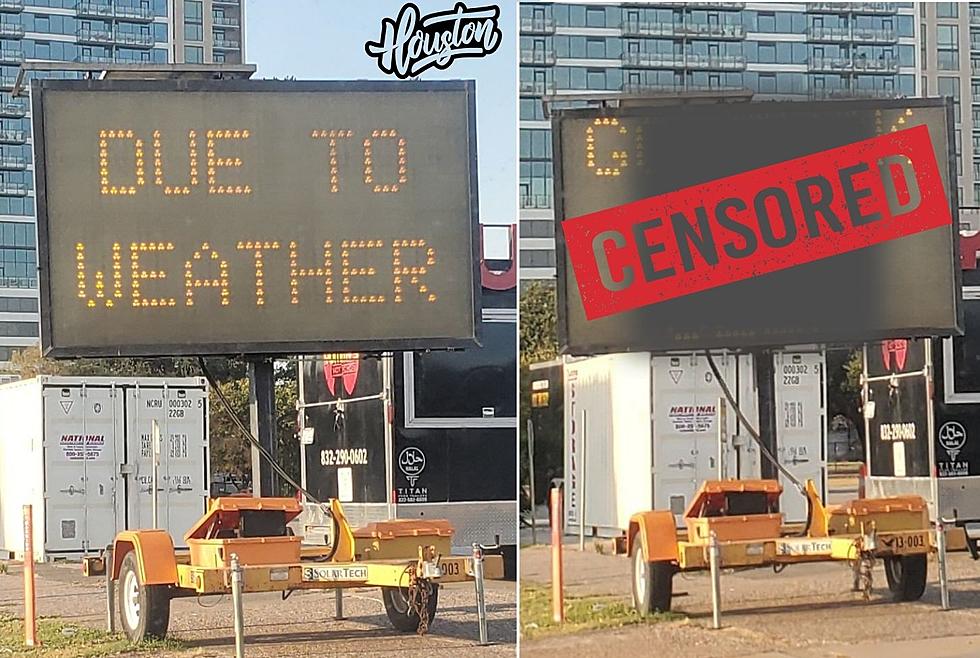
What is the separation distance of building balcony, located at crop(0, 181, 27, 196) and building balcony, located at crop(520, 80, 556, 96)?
5.10 ft

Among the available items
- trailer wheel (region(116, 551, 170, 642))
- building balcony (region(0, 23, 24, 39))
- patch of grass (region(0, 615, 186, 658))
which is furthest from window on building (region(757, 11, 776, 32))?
patch of grass (region(0, 615, 186, 658))

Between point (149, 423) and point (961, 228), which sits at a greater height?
point (961, 228)

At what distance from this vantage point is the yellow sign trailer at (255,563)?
5.94 metres

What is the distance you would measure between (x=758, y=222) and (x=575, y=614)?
132 cm

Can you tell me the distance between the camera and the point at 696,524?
231 inches

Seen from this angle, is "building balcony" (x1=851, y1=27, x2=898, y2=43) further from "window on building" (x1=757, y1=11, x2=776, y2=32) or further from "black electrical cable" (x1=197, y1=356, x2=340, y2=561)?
"black electrical cable" (x1=197, y1=356, x2=340, y2=561)

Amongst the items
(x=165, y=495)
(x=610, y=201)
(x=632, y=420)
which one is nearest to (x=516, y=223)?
(x=610, y=201)

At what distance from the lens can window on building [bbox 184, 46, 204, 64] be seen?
5.91m

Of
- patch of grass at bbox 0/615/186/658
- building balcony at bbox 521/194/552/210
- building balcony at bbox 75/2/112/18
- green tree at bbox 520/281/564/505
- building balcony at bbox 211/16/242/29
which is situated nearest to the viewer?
green tree at bbox 520/281/564/505

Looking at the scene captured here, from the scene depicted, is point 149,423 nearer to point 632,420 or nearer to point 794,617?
point 632,420

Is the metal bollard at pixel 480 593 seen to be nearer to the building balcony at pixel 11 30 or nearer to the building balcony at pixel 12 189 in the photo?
the building balcony at pixel 12 189

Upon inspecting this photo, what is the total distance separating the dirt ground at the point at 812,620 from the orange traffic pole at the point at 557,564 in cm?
20

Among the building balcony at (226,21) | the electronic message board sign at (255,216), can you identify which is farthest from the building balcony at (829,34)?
the building balcony at (226,21)

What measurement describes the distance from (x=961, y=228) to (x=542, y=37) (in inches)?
56.2
